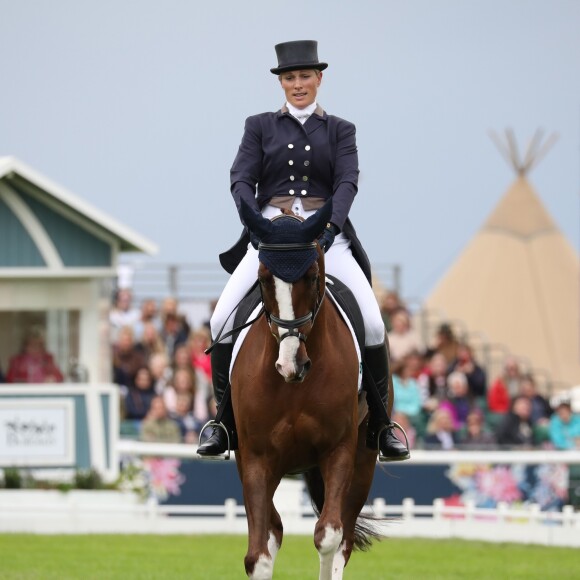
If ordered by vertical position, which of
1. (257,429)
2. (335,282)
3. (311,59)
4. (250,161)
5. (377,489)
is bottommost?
(377,489)

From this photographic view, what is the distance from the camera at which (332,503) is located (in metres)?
10.0

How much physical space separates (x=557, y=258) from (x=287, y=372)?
32351 millimetres

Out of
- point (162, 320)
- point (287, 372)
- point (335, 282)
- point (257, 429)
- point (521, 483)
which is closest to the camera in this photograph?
point (287, 372)

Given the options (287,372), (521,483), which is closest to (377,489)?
(521,483)

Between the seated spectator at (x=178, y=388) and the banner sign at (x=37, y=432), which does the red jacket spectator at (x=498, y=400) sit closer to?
the seated spectator at (x=178, y=388)

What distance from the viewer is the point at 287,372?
9492mm

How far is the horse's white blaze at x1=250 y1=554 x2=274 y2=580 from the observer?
9836mm

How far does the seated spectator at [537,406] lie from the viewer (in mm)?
23953

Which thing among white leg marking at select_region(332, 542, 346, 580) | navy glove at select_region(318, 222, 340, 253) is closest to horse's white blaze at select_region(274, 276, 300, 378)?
navy glove at select_region(318, 222, 340, 253)

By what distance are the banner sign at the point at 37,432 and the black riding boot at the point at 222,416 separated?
37.8 ft

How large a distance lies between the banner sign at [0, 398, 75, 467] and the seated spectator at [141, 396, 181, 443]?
3.93 feet

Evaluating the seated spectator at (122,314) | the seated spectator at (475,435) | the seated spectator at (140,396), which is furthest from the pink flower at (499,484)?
the seated spectator at (122,314)

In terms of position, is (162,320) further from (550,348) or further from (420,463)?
(550,348)

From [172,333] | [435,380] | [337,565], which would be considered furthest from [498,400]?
[337,565]
